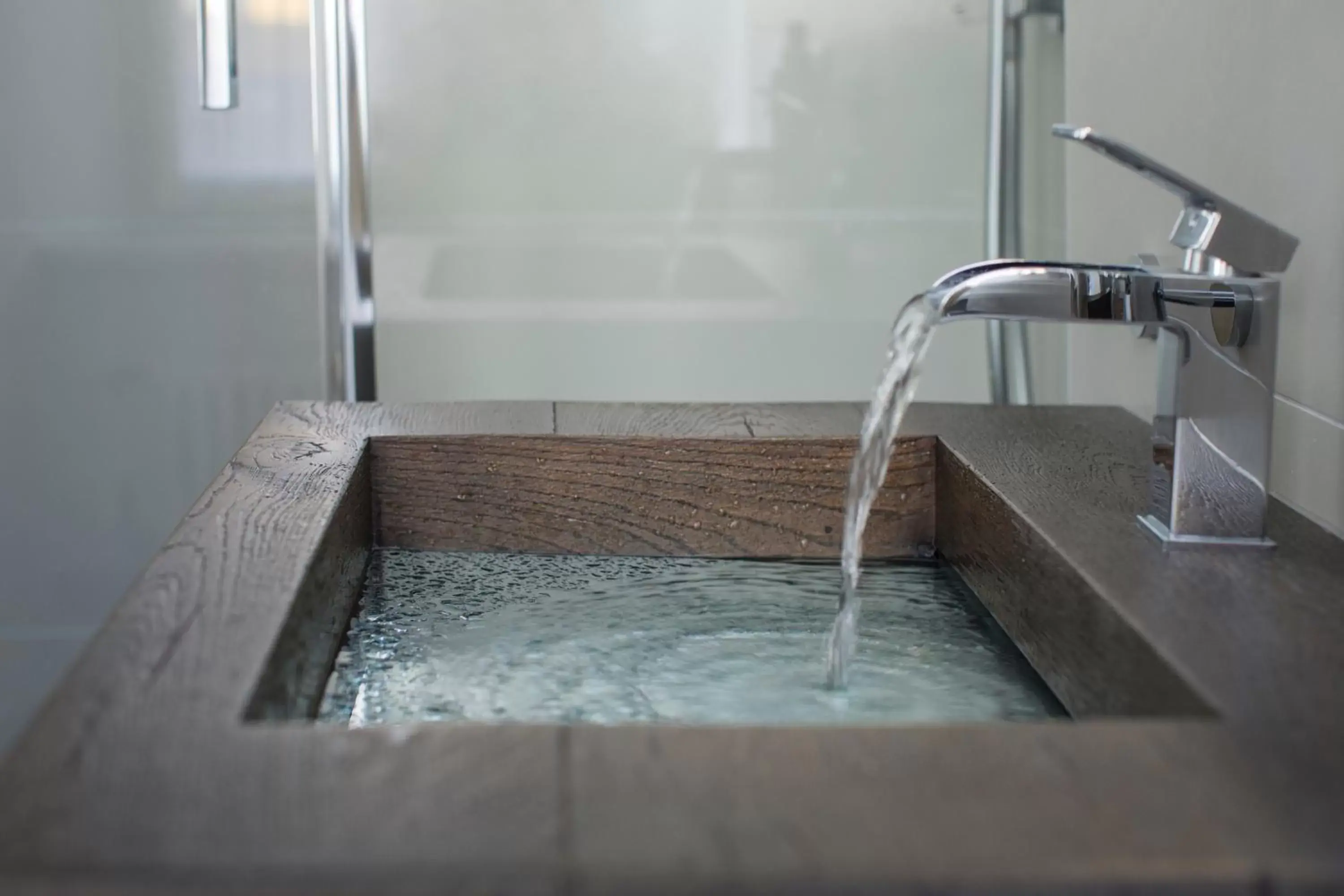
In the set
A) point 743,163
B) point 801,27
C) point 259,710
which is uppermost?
point 801,27

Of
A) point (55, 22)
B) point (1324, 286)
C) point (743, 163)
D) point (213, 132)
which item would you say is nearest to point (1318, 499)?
point (1324, 286)

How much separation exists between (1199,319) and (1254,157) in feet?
0.85

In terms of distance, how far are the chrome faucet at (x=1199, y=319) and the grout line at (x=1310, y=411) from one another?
0.10 m

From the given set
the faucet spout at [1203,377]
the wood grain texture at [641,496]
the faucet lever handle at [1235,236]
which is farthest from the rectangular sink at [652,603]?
the faucet lever handle at [1235,236]

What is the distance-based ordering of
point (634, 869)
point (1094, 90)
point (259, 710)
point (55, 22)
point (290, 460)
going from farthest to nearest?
1. point (55, 22)
2. point (1094, 90)
3. point (290, 460)
4. point (259, 710)
5. point (634, 869)

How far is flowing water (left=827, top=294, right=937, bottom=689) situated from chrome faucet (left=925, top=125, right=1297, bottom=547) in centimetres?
4

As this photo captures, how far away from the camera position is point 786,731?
22.0 inches

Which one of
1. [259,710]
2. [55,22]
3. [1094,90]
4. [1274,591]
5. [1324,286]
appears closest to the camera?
[259,710]

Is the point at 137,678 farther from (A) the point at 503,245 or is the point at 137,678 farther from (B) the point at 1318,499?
(A) the point at 503,245

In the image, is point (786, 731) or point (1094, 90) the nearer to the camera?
point (786, 731)

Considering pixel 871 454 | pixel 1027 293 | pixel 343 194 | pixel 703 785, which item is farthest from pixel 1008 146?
pixel 703 785

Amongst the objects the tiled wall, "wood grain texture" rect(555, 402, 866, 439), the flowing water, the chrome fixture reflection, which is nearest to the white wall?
the chrome fixture reflection

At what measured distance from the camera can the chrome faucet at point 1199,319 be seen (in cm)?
80

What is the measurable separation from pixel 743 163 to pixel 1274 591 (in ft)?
4.38
